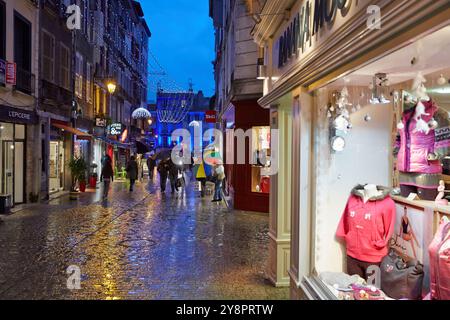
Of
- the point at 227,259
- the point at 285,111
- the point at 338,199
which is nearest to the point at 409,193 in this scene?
the point at 338,199

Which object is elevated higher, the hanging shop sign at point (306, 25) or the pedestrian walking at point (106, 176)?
the hanging shop sign at point (306, 25)

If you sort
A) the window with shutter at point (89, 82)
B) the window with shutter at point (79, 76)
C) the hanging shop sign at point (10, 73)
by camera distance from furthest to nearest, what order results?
the window with shutter at point (89, 82), the window with shutter at point (79, 76), the hanging shop sign at point (10, 73)

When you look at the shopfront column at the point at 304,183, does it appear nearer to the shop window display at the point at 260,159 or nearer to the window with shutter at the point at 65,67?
the shop window display at the point at 260,159

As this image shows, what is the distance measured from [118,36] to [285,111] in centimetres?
3066

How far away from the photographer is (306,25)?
4.79m

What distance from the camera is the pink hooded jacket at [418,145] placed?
418cm

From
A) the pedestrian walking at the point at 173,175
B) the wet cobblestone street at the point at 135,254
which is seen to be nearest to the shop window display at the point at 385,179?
the wet cobblestone street at the point at 135,254

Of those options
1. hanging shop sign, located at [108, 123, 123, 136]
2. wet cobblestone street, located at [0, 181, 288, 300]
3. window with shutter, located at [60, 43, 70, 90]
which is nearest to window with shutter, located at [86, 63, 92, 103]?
hanging shop sign, located at [108, 123, 123, 136]

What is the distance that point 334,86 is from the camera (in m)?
4.91

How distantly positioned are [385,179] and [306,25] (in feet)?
6.17

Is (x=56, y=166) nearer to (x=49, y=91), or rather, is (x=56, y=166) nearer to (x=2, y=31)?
(x=49, y=91)
